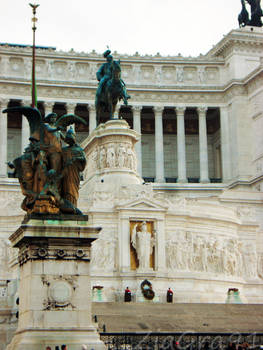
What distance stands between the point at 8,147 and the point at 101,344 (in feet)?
233

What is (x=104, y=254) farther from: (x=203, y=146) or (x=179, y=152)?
(x=203, y=146)

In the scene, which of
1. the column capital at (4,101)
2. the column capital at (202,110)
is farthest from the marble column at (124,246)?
the column capital at (202,110)

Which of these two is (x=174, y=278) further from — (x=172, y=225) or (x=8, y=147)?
(x=8, y=147)

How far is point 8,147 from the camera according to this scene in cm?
8581

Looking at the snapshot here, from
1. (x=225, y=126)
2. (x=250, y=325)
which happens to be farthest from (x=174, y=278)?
(x=225, y=126)

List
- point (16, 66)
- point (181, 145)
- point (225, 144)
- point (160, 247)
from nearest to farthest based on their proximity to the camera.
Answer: point (160, 247) < point (16, 66) < point (181, 145) < point (225, 144)

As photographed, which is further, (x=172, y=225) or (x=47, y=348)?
(x=172, y=225)

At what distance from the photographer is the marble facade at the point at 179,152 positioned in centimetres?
4297

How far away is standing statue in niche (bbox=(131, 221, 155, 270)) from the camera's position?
4062 cm

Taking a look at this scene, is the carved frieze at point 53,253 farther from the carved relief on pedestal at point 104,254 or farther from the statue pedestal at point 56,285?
the carved relief on pedestal at point 104,254

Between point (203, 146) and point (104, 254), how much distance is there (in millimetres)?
44080

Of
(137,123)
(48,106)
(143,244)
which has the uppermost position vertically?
(48,106)

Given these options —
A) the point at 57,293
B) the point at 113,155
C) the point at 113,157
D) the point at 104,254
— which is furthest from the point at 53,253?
the point at 113,155

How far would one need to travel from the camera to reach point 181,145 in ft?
271
